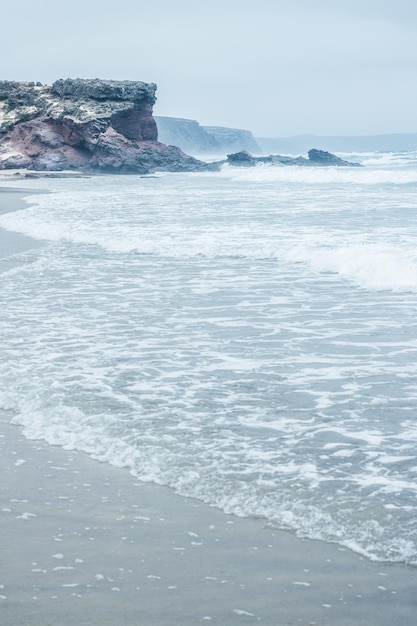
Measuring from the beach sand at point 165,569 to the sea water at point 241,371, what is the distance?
0.19 m

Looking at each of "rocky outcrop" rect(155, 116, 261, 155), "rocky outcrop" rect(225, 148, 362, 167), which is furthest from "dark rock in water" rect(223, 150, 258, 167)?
"rocky outcrop" rect(155, 116, 261, 155)

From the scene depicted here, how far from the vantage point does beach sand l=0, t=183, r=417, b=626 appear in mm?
2783

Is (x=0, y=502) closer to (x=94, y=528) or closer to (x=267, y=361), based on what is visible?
(x=94, y=528)

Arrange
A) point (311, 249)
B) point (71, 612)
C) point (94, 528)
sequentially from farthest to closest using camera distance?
point (311, 249) < point (94, 528) < point (71, 612)

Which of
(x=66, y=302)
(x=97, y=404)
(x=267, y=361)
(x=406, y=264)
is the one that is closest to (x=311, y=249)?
(x=406, y=264)

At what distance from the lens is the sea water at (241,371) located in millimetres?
3891

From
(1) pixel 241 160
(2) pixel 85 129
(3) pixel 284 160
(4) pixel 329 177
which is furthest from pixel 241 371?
(3) pixel 284 160

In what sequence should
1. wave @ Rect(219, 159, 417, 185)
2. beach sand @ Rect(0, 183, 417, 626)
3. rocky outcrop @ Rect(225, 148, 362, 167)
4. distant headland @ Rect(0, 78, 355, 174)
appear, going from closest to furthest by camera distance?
beach sand @ Rect(0, 183, 417, 626) → wave @ Rect(219, 159, 417, 185) → distant headland @ Rect(0, 78, 355, 174) → rocky outcrop @ Rect(225, 148, 362, 167)

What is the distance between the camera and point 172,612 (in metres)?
2.79

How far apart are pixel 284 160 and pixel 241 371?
6313 cm

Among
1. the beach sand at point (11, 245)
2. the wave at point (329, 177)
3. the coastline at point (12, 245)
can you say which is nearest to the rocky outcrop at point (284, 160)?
the wave at point (329, 177)

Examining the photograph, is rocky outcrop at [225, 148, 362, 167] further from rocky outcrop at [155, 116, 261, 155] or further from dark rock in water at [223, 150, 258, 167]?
rocky outcrop at [155, 116, 261, 155]

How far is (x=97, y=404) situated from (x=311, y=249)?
7909 mm

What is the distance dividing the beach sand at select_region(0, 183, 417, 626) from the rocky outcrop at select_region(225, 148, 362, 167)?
6073 cm
